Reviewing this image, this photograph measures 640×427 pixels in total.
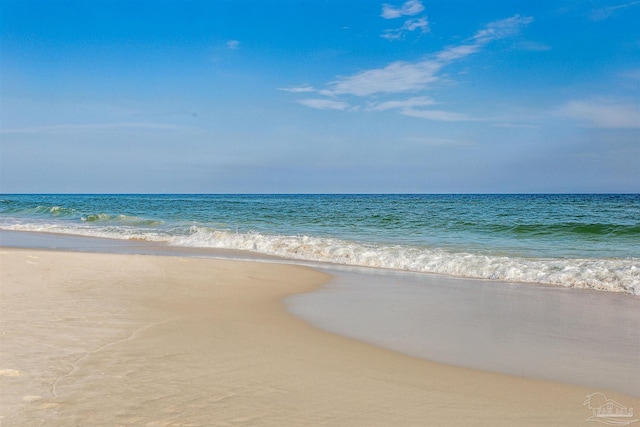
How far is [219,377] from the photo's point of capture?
4191 millimetres

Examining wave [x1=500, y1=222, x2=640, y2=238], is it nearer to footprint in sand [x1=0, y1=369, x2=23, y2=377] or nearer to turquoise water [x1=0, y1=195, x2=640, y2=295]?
turquoise water [x1=0, y1=195, x2=640, y2=295]

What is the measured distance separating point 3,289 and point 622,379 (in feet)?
24.3

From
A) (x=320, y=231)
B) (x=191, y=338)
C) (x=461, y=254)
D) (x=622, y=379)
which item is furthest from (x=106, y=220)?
(x=622, y=379)

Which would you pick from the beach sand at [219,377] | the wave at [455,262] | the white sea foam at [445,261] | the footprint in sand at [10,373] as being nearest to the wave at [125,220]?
the white sea foam at [445,261]

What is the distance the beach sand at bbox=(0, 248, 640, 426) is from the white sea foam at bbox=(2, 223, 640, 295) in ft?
18.9

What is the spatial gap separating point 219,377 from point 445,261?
8692 mm

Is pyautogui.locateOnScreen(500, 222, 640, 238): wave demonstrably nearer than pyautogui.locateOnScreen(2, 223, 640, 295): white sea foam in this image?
No

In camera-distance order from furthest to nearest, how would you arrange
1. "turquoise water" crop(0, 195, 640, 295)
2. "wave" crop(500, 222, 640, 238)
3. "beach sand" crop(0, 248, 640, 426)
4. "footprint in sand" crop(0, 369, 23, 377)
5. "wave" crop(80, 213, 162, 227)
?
1. "wave" crop(80, 213, 162, 227)
2. "wave" crop(500, 222, 640, 238)
3. "turquoise water" crop(0, 195, 640, 295)
4. "footprint in sand" crop(0, 369, 23, 377)
5. "beach sand" crop(0, 248, 640, 426)

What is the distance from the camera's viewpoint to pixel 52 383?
3.82 meters

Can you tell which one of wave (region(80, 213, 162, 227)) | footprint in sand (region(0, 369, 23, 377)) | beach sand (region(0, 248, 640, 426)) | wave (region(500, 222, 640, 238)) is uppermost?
wave (region(500, 222, 640, 238))

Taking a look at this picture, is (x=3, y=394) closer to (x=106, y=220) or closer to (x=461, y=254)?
(x=461, y=254)

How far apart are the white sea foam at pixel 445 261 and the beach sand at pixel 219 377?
5768 mm

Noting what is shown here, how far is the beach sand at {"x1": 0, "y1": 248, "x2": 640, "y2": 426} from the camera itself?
3490 mm

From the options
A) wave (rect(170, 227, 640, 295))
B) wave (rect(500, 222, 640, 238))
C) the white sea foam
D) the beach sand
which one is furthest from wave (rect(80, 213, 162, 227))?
the beach sand
